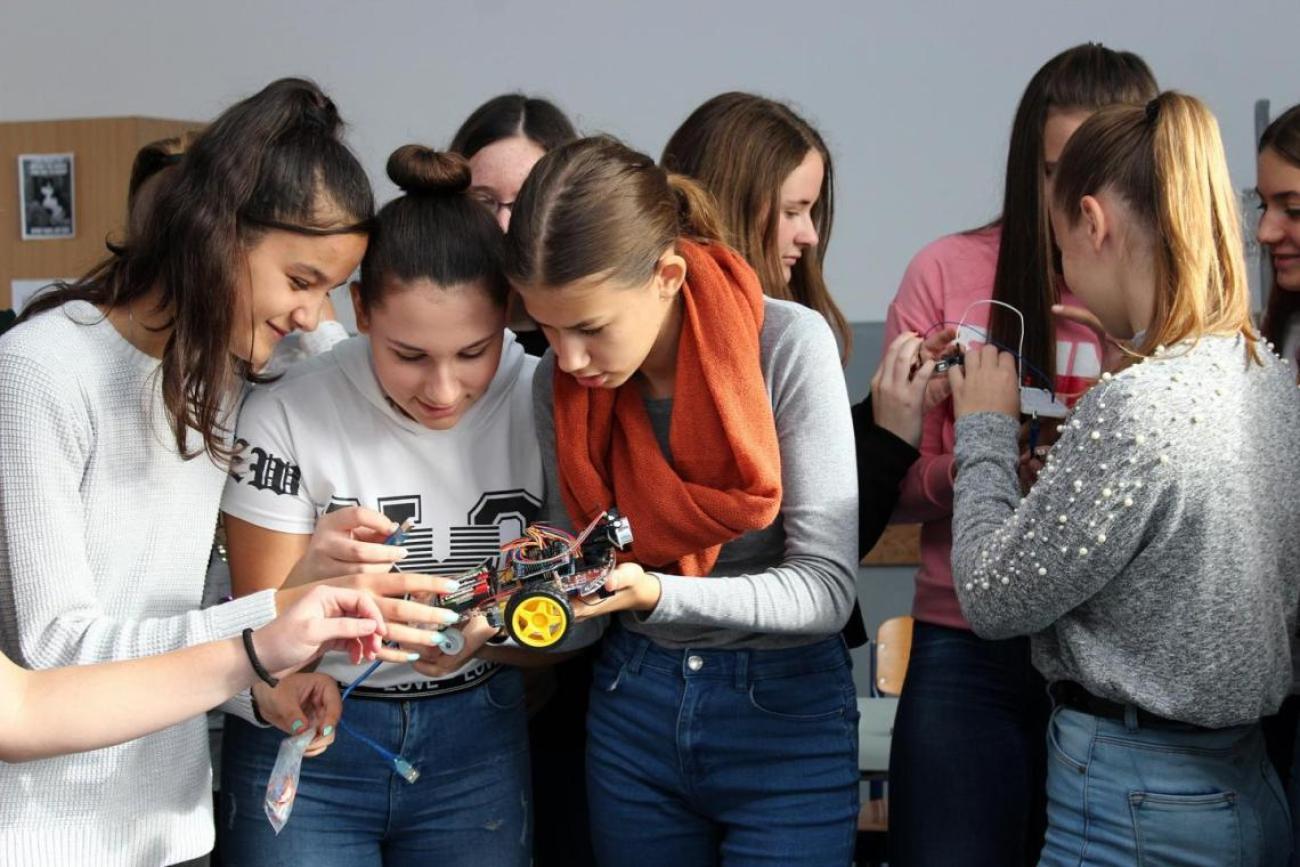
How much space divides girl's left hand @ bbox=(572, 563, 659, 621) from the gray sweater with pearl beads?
1.32 feet

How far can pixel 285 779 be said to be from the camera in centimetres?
160

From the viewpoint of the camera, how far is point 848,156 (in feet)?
15.1

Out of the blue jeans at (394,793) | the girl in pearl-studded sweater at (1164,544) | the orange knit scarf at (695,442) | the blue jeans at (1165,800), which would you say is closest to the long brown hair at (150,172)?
the orange knit scarf at (695,442)

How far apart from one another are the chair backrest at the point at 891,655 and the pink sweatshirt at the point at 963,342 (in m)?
1.72

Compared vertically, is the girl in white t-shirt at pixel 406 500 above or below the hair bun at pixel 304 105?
below

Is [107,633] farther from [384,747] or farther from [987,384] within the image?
[987,384]

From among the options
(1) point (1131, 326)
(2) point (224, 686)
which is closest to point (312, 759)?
(2) point (224, 686)

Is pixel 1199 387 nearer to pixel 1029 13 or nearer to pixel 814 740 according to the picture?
pixel 814 740

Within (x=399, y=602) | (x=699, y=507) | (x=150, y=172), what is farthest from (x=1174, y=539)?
(x=150, y=172)

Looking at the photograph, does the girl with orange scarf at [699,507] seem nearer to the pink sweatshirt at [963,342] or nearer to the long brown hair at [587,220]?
the long brown hair at [587,220]

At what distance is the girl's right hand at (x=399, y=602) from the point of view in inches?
59.0

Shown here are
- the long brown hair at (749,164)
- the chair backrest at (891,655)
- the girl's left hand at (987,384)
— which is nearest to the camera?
the girl's left hand at (987,384)

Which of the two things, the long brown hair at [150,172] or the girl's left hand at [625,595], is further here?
the long brown hair at [150,172]

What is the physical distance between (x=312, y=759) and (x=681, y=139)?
110cm
